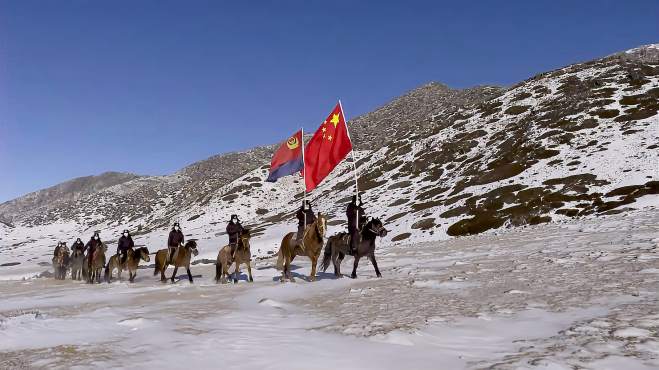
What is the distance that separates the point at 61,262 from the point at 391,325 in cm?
2892

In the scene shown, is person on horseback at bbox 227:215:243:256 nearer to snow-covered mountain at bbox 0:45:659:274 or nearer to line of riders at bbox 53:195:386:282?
line of riders at bbox 53:195:386:282

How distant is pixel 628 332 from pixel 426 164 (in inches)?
2638

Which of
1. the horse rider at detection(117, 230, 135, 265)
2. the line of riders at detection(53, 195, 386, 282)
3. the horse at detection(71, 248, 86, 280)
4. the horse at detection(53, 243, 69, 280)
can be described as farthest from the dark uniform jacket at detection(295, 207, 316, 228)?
the horse at detection(53, 243, 69, 280)

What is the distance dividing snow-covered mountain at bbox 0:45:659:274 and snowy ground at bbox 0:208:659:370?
73.6 feet

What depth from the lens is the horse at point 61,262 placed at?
97.6ft

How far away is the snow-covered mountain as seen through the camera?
3847cm

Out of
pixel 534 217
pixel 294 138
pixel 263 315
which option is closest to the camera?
pixel 263 315

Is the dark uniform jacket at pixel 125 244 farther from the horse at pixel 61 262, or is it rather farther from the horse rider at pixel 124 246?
the horse at pixel 61 262

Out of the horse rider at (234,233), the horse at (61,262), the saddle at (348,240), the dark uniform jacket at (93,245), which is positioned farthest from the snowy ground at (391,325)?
the horse at (61,262)

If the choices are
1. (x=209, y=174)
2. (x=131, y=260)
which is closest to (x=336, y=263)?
(x=131, y=260)

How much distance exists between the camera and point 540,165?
163ft

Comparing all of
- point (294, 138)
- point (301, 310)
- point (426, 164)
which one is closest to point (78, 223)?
point (426, 164)

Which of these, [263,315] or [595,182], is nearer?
[263,315]

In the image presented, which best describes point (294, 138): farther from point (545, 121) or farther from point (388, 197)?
point (545, 121)
